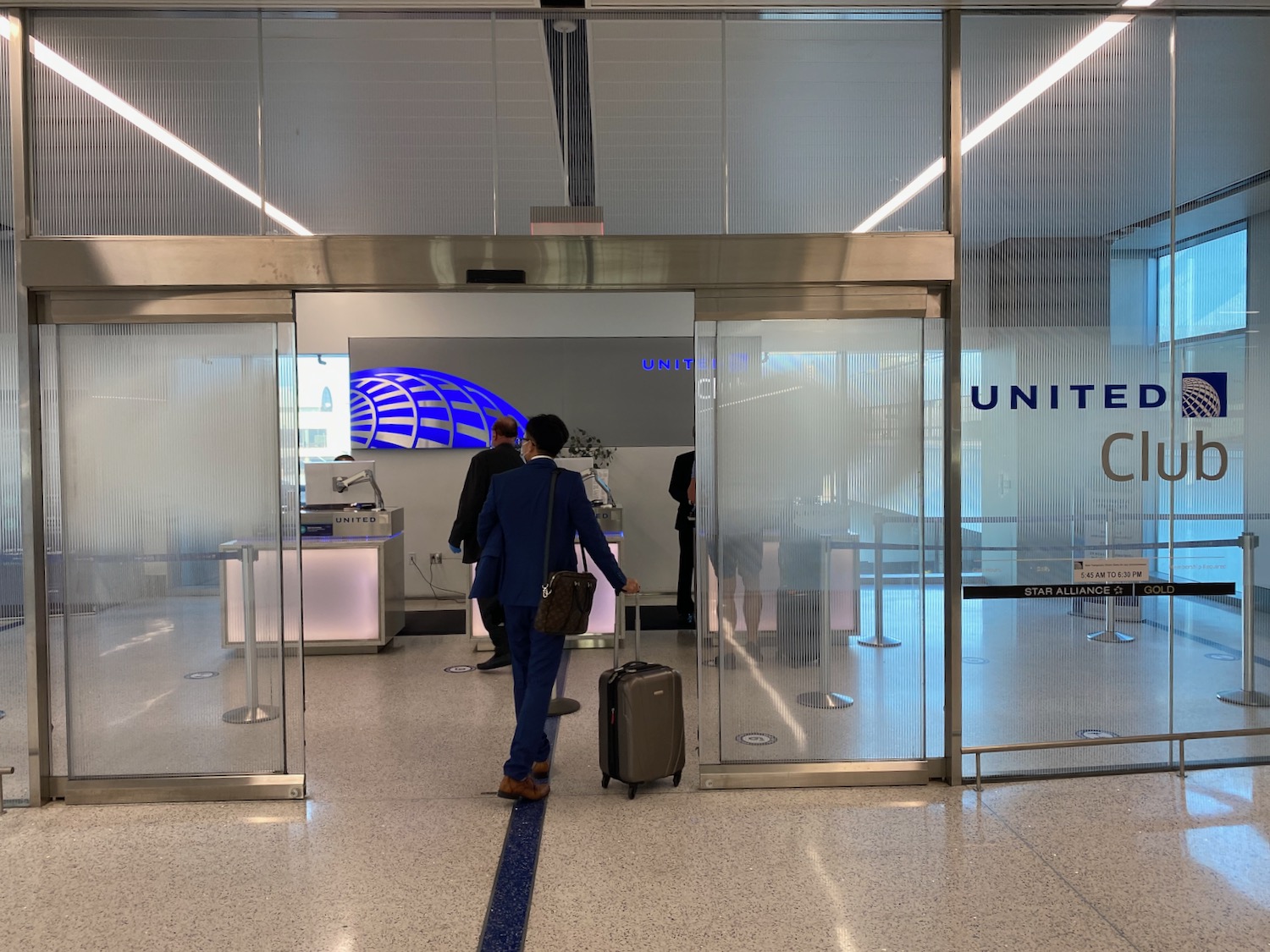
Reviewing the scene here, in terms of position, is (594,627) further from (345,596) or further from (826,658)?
(826,658)

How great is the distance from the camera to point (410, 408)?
10008 millimetres

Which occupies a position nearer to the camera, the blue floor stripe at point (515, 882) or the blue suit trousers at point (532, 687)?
the blue floor stripe at point (515, 882)

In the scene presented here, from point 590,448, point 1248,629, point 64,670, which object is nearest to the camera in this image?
point 64,670

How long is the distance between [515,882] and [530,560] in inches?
53.7

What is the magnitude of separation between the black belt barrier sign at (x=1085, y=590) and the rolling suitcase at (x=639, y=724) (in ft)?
4.85

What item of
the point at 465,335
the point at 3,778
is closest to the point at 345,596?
the point at 3,778

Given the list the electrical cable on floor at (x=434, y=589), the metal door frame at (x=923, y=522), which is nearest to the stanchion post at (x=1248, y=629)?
the metal door frame at (x=923, y=522)

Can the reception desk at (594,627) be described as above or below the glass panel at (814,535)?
below

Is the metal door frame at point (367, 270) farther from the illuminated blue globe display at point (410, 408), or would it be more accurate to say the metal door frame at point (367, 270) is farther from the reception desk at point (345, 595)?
the illuminated blue globe display at point (410, 408)

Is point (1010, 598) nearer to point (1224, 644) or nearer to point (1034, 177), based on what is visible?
point (1224, 644)

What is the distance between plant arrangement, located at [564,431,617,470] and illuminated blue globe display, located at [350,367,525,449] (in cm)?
57

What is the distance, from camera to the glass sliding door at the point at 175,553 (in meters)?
4.54

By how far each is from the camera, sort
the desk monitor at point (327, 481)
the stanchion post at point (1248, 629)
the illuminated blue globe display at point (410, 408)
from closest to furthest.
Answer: the stanchion post at point (1248, 629)
the desk monitor at point (327, 481)
the illuminated blue globe display at point (410, 408)

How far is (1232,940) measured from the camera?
318cm
